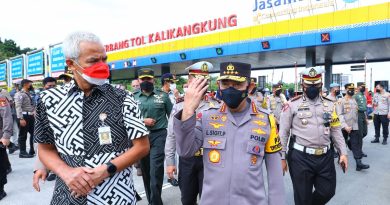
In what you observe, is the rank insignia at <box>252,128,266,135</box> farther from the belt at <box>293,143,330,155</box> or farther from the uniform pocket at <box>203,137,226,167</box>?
the belt at <box>293,143,330,155</box>

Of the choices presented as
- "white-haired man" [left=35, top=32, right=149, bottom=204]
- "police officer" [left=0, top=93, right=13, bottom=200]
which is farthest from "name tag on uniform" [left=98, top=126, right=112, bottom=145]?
"police officer" [left=0, top=93, right=13, bottom=200]

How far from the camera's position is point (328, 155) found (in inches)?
152

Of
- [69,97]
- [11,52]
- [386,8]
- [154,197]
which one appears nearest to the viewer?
[69,97]

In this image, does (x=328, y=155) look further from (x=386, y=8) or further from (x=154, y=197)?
(x=386, y=8)

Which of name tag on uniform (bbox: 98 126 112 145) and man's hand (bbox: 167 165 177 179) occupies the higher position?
name tag on uniform (bbox: 98 126 112 145)

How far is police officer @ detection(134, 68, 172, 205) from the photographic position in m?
4.51

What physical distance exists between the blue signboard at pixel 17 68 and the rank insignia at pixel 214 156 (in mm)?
20354

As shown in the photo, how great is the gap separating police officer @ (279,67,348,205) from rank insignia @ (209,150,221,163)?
199cm

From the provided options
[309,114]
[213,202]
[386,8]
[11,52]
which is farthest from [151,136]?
[11,52]

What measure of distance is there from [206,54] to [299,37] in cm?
652

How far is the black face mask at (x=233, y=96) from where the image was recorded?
2139 mm

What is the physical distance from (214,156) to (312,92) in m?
2.40

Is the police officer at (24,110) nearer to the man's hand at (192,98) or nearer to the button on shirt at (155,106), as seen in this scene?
the button on shirt at (155,106)

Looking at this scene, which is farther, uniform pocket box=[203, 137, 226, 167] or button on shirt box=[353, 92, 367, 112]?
button on shirt box=[353, 92, 367, 112]
